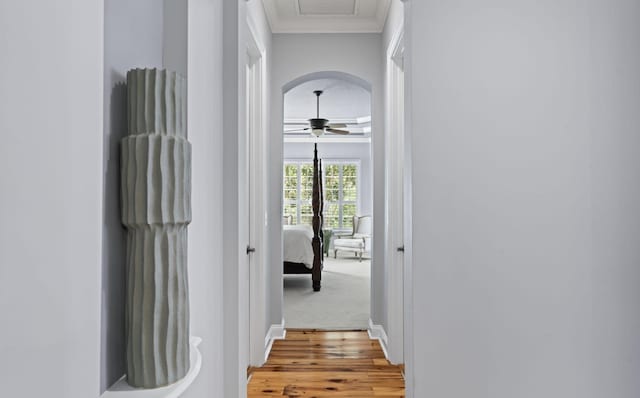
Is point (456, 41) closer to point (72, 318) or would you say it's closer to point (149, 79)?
point (149, 79)

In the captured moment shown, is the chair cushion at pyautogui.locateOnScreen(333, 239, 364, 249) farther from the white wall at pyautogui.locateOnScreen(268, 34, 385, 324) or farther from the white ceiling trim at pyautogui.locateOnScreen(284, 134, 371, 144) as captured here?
the white wall at pyautogui.locateOnScreen(268, 34, 385, 324)

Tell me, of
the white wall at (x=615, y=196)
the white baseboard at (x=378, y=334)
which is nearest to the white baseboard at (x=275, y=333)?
the white baseboard at (x=378, y=334)

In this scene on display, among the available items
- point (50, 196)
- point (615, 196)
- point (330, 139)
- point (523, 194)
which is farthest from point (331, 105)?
point (50, 196)

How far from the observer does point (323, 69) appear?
12.3ft

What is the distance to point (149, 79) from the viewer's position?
1.08m

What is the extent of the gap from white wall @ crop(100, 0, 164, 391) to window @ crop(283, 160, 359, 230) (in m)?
8.61

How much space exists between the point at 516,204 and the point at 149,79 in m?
1.46

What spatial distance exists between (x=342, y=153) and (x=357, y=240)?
2072 millimetres

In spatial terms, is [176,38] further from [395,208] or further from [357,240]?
[357,240]

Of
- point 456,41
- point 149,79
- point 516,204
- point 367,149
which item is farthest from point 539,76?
point 367,149

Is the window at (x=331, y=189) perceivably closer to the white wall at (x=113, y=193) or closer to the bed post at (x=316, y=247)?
the bed post at (x=316, y=247)

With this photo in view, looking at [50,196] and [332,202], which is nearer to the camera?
[50,196]

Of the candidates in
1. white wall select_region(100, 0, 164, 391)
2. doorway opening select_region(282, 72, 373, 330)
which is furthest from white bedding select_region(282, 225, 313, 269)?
white wall select_region(100, 0, 164, 391)

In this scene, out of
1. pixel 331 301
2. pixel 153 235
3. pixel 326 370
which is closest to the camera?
pixel 153 235
